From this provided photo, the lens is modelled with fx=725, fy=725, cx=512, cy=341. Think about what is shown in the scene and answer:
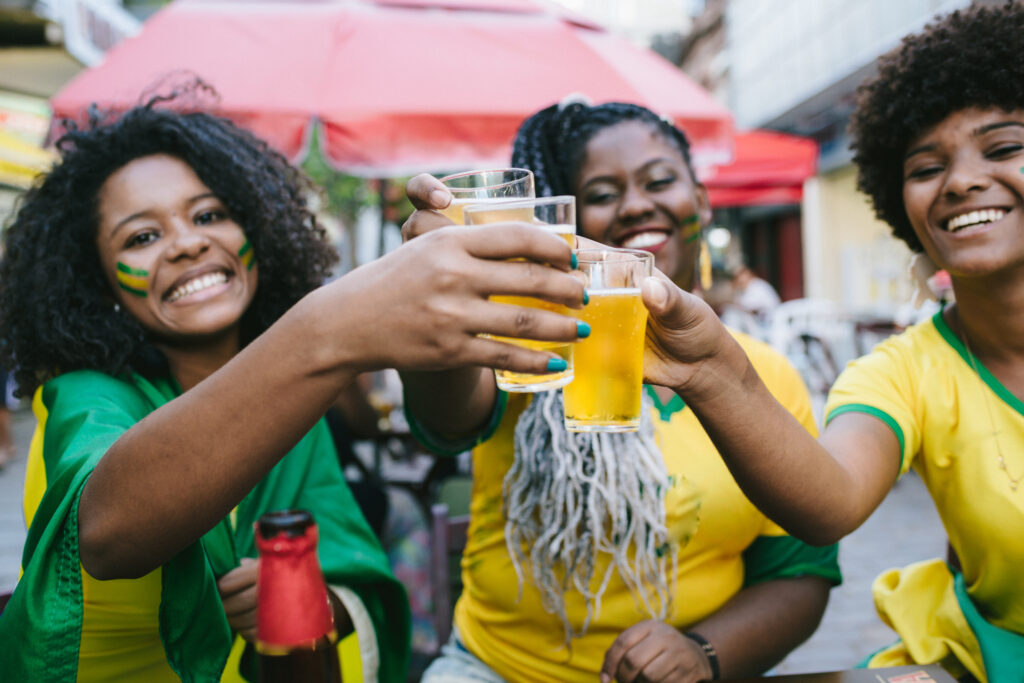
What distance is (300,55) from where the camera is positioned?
3.69 meters

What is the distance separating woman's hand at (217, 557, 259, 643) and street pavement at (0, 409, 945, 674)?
2723 millimetres

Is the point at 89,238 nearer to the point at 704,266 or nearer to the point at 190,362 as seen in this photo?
the point at 190,362

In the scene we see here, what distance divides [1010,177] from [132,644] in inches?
80.8

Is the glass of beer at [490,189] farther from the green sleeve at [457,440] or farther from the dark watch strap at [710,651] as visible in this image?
the dark watch strap at [710,651]

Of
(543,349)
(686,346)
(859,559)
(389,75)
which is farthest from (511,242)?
(859,559)

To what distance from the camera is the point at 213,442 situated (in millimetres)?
920

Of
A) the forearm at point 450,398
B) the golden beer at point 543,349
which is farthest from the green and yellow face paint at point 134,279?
the golden beer at point 543,349

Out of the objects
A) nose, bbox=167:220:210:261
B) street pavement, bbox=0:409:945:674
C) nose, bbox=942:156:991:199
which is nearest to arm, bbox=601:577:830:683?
nose, bbox=942:156:991:199

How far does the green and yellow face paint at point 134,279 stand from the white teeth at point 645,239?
120cm

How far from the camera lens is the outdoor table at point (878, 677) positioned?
1.29 metres

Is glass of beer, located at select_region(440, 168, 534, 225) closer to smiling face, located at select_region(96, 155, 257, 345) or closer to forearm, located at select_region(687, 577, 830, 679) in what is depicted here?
smiling face, located at select_region(96, 155, 257, 345)

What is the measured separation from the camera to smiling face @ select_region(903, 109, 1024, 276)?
1568mm

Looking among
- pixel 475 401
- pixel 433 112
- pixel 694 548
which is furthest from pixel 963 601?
pixel 433 112

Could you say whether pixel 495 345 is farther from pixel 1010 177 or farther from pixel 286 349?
pixel 1010 177
